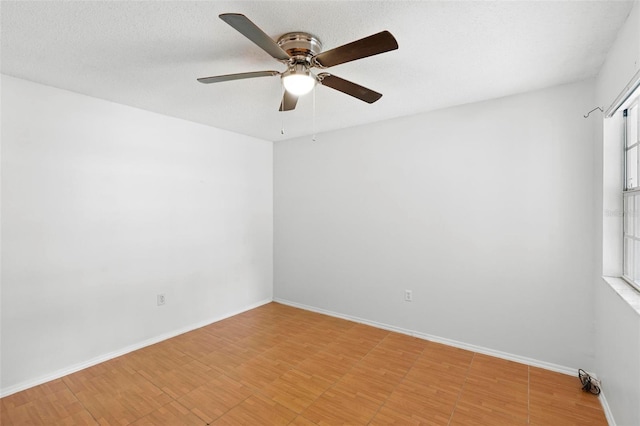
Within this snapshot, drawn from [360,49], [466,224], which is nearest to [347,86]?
[360,49]

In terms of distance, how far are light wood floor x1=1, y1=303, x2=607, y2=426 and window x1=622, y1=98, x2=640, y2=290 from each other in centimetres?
103

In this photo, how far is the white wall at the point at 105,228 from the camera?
2410 millimetres

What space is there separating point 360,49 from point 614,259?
7.36 feet

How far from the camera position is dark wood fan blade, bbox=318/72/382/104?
1.91 meters

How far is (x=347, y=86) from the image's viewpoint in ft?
6.51

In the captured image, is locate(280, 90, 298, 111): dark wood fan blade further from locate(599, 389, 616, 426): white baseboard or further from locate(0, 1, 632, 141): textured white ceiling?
locate(599, 389, 616, 426): white baseboard

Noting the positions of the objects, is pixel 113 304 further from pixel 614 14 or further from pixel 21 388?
pixel 614 14

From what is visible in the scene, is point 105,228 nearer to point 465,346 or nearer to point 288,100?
point 288,100

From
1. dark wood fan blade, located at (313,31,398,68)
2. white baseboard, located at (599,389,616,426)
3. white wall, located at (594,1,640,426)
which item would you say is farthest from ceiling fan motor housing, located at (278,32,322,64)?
white baseboard, located at (599,389,616,426)

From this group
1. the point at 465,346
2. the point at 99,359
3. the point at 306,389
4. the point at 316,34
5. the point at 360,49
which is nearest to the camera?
the point at 360,49

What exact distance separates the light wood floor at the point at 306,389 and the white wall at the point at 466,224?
1.27 ft

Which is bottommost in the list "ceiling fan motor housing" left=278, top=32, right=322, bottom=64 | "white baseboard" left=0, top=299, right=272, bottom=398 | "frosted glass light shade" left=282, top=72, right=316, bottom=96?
"white baseboard" left=0, top=299, right=272, bottom=398

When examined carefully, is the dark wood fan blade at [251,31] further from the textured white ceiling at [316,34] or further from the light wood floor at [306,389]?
the light wood floor at [306,389]

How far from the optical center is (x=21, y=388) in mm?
2373
